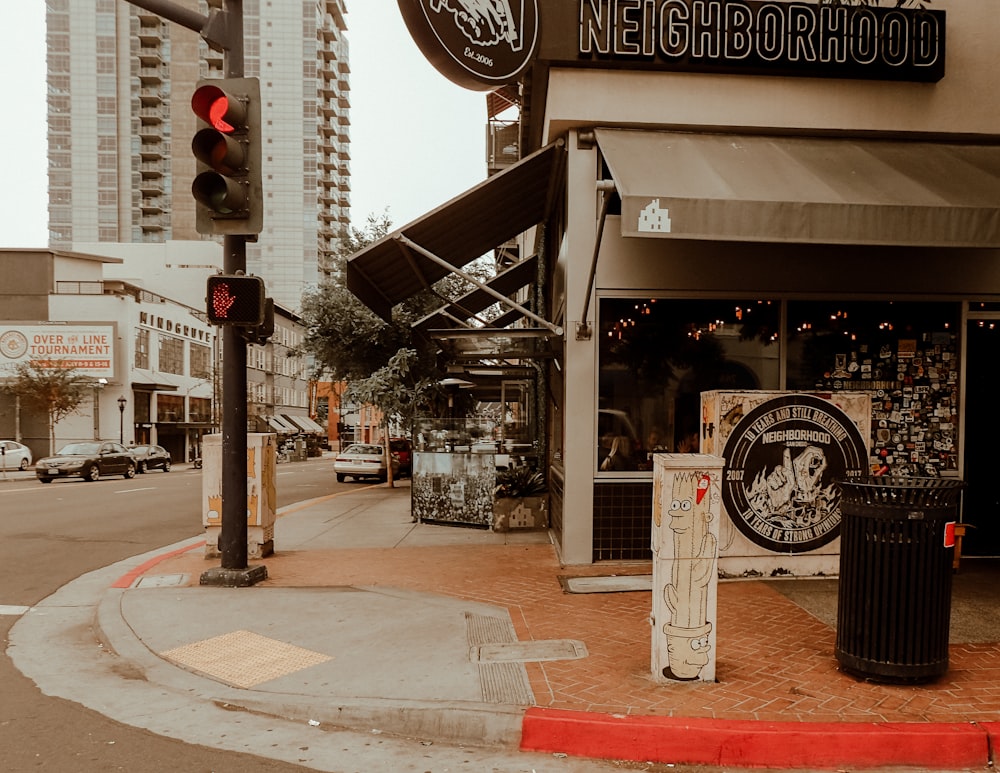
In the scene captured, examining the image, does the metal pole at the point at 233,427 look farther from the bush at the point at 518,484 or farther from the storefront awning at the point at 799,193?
the bush at the point at 518,484

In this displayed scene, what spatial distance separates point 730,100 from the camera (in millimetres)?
8383

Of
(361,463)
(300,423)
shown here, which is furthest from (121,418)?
(300,423)

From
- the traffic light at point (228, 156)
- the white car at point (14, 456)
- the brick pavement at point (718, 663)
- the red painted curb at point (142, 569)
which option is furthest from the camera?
the white car at point (14, 456)

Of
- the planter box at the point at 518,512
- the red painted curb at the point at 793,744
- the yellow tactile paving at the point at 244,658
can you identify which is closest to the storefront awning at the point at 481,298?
the planter box at the point at 518,512

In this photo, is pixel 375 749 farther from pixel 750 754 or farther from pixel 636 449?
pixel 636 449

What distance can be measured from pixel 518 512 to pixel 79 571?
580 centimetres

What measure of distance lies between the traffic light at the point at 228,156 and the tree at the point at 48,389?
3317cm

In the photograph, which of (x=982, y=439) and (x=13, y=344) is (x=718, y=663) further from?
(x=13, y=344)

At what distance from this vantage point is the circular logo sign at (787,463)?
23.1ft

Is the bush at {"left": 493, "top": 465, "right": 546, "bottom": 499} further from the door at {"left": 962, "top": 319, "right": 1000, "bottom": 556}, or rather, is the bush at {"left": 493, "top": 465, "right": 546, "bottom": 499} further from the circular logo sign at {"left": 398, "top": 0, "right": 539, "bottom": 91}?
the circular logo sign at {"left": 398, "top": 0, "right": 539, "bottom": 91}

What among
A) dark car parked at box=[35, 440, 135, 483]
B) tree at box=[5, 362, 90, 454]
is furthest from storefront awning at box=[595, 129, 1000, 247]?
tree at box=[5, 362, 90, 454]

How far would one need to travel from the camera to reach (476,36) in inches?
295

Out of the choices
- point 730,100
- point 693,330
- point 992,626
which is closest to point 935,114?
point 730,100

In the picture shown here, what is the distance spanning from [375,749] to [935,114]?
8.73 meters
